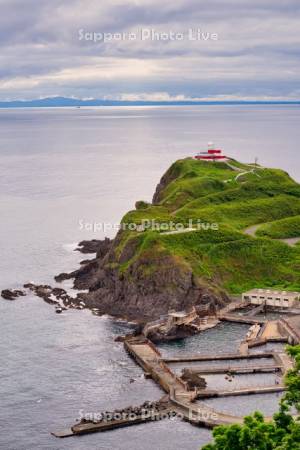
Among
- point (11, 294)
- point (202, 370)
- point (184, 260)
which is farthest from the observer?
point (11, 294)

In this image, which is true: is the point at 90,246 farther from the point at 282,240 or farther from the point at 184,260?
the point at 184,260

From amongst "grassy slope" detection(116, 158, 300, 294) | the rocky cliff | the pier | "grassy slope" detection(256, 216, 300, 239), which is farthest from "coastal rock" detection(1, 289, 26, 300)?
"grassy slope" detection(256, 216, 300, 239)

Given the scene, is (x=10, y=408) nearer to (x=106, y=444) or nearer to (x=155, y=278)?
(x=106, y=444)

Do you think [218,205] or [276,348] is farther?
[218,205]

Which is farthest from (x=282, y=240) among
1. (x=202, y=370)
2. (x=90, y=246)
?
(x=202, y=370)

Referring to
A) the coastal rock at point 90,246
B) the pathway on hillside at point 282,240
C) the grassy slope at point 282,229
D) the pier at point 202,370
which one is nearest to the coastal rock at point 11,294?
the pier at point 202,370

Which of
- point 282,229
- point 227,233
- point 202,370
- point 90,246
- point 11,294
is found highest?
point 90,246

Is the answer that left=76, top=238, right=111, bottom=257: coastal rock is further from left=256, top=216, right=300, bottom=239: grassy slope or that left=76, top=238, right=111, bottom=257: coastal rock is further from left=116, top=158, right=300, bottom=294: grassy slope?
left=256, top=216, right=300, bottom=239: grassy slope

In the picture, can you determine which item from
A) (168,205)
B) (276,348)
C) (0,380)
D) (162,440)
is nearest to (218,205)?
(168,205)
